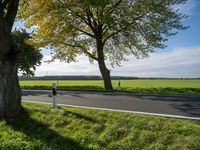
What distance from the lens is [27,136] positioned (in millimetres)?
8914

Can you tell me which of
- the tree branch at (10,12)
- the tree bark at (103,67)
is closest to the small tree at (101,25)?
the tree bark at (103,67)

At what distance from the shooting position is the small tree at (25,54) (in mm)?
42656

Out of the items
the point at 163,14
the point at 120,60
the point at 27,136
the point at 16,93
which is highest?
the point at 163,14

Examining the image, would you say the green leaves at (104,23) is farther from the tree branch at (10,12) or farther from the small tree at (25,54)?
the small tree at (25,54)

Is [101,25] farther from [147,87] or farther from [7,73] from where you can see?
[7,73]

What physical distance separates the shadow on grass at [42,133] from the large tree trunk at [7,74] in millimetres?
517

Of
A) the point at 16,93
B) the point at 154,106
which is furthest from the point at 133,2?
the point at 16,93

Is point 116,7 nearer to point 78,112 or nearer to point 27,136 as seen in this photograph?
point 78,112

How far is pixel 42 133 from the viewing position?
30.1ft

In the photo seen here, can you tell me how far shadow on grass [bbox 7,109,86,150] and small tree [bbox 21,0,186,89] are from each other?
11.4 meters

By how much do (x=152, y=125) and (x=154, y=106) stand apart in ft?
12.3

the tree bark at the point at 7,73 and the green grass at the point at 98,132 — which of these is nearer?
the green grass at the point at 98,132

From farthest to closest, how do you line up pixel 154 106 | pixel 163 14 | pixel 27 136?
pixel 163 14, pixel 154 106, pixel 27 136

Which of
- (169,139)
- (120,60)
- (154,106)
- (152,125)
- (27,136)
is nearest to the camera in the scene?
(169,139)
